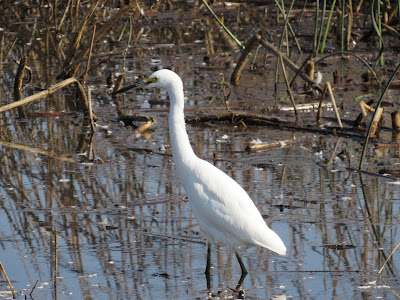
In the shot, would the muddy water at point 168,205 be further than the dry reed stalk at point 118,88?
No

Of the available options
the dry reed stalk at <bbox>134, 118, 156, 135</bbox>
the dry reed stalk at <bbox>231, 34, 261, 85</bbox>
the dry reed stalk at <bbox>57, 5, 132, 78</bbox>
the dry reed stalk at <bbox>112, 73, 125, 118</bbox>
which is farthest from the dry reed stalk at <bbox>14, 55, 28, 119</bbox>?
the dry reed stalk at <bbox>231, 34, 261, 85</bbox>

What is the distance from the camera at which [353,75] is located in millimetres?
10984

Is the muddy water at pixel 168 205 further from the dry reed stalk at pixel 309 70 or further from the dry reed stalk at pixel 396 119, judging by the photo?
the dry reed stalk at pixel 309 70

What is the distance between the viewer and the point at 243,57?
984cm

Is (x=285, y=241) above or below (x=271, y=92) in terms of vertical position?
below

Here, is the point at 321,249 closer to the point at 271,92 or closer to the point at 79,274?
the point at 79,274

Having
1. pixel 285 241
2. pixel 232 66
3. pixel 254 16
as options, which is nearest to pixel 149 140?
pixel 285 241

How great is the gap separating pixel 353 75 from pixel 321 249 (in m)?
6.15

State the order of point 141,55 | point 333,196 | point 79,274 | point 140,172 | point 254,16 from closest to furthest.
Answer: point 79,274, point 333,196, point 140,172, point 141,55, point 254,16

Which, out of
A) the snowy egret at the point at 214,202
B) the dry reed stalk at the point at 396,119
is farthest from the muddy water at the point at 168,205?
the snowy egret at the point at 214,202

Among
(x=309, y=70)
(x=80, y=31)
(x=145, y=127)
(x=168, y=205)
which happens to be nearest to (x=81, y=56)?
(x=80, y=31)

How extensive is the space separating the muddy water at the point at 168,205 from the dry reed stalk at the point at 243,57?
10.6 inches

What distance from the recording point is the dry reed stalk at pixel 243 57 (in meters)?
9.44

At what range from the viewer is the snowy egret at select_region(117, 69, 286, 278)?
4.88m
